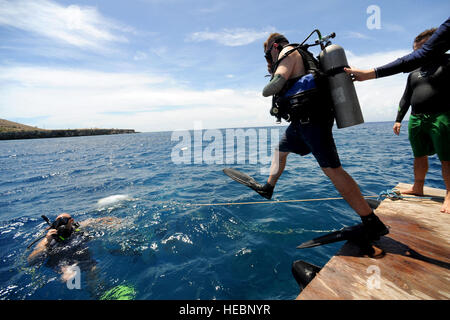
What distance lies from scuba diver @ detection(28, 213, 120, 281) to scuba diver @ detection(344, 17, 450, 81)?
631cm

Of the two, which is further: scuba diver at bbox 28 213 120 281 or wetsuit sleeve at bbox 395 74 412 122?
Result: scuba diver at bbox 28 213 120 281

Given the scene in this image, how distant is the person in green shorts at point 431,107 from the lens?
3.13 metres

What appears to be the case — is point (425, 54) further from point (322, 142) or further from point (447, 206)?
point (447, 206)

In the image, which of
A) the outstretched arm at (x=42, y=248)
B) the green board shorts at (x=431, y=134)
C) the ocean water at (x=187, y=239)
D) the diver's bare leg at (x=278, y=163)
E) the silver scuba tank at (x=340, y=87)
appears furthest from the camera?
the outstretched arm at (x=42, y=248)

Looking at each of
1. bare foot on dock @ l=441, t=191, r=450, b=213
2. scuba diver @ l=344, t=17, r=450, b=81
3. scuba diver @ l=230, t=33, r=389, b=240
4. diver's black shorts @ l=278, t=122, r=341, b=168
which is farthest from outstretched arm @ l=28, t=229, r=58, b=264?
bare foot on dock @ l=441, t=191, r=450, b=213

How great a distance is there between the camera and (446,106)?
314cm

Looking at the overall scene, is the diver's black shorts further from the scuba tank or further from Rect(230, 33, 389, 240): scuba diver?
the scuba tank

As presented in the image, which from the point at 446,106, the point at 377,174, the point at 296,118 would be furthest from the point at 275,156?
the point at 377,174

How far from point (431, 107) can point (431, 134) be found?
1.60 feet

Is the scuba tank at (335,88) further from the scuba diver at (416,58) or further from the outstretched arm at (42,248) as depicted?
the outstretched arm at (42,248)

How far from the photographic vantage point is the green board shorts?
3194mm

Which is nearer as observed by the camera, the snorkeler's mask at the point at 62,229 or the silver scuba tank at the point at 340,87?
the silver scuba tank at the point at 340,87

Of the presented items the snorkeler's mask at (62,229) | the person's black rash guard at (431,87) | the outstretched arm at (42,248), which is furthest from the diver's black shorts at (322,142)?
the outstretched arm at (42,248)

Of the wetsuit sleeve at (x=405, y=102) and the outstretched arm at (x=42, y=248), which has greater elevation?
the wetsuit sleeve at (x=405, y=102)
